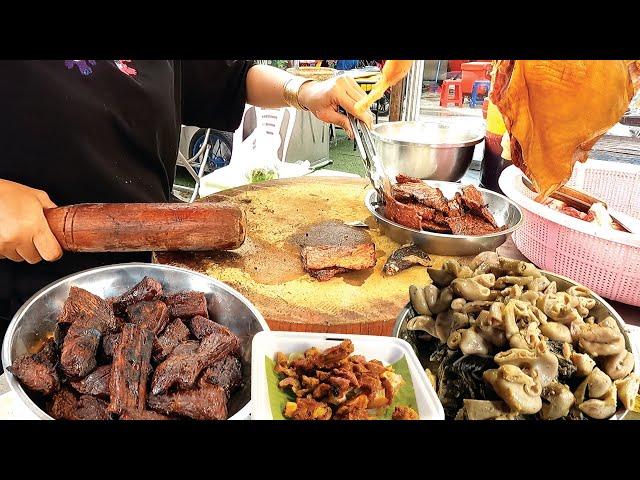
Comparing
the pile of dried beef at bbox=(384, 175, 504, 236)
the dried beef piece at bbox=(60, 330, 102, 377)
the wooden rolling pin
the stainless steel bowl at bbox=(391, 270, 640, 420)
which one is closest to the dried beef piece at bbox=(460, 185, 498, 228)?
the pile of dried beef at bbox=(384, 175, 504, 236)

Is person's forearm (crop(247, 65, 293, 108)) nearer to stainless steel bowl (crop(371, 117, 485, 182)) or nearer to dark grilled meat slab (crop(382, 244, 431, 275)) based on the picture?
stainless steel bowl (crop(371, 117, 485, 182))

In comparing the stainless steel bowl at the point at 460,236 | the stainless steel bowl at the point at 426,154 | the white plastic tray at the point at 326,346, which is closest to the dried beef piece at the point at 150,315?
the white plastic tray at the point at 326,346

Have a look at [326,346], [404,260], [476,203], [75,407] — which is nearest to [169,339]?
[75,407]

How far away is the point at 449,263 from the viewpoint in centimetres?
159

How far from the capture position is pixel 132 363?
4.95 feet

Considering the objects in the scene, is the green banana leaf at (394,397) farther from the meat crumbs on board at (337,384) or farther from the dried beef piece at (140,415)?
the dried beef piece at (140,415)

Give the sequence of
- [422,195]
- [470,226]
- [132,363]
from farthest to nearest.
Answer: [422,195]
[470,226]
[132,363]

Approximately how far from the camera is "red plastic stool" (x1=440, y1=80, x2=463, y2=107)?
9502mm

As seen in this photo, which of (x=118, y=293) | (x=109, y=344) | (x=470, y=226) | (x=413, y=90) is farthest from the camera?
(x=413, y=90)

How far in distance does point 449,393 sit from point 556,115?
2.69 ft

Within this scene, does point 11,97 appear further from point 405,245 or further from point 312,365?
point 405,245

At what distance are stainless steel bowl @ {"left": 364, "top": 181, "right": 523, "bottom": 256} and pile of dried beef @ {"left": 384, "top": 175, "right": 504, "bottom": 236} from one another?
52 mm

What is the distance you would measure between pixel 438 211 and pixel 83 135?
175 centimetres

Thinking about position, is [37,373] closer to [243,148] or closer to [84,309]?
[84,309]
